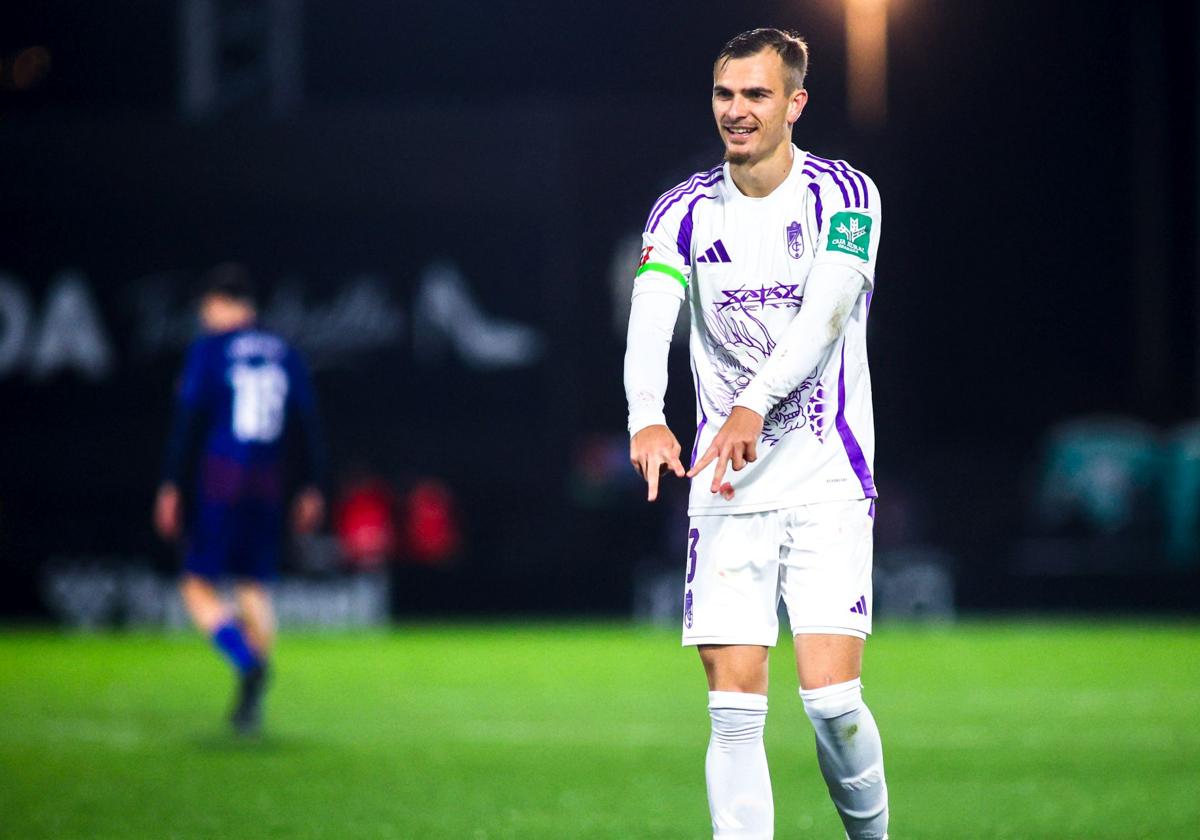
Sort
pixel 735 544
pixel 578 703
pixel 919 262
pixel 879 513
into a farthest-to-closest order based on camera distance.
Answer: pixel 919 262
pixel 879 513
pixel 578 703
pixel 735 544

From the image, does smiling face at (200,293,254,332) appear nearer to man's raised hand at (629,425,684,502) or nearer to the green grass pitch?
the green grass pitch

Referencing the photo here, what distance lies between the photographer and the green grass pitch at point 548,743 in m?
7.23

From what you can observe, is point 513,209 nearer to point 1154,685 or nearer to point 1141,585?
point 1141,585

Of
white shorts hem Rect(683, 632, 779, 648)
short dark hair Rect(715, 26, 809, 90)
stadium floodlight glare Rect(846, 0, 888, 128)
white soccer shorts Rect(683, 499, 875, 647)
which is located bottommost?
white shorts hem Rect(683, 632, 779, 648)

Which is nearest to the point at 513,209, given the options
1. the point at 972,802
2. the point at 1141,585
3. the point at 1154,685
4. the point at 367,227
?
the point at 367,227

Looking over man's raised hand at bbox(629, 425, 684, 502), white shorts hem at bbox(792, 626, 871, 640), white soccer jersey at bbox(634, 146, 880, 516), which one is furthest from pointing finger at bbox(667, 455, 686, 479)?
white shorts hem at bbox(792, 626, 871, 640)

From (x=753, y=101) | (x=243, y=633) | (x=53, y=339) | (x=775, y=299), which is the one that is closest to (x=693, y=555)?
Result: (x=775, y=299)

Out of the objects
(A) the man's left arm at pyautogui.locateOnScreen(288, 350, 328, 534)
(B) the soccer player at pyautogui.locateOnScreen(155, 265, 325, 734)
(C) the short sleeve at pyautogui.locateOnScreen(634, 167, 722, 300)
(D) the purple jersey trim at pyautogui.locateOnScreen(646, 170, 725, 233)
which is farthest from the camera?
→ (A) the man's left arm at pyautogui.locateOnScreen(288, 350, 328, 534)

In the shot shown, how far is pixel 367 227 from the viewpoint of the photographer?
18.3 metres

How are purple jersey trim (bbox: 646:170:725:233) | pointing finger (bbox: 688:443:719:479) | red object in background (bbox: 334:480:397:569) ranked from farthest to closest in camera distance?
red object in background (bbox: 334:480:397:569) → purple jersey trim (bbox: 646:170:725:233) → pointing finger (bbox: 688:443:719:479)

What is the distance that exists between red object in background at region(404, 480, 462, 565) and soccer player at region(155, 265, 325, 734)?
8109mm

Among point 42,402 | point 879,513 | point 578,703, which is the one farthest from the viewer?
point 879,513

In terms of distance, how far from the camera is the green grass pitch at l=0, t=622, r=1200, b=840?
723 centimetres

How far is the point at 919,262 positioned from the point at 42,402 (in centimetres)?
1342
